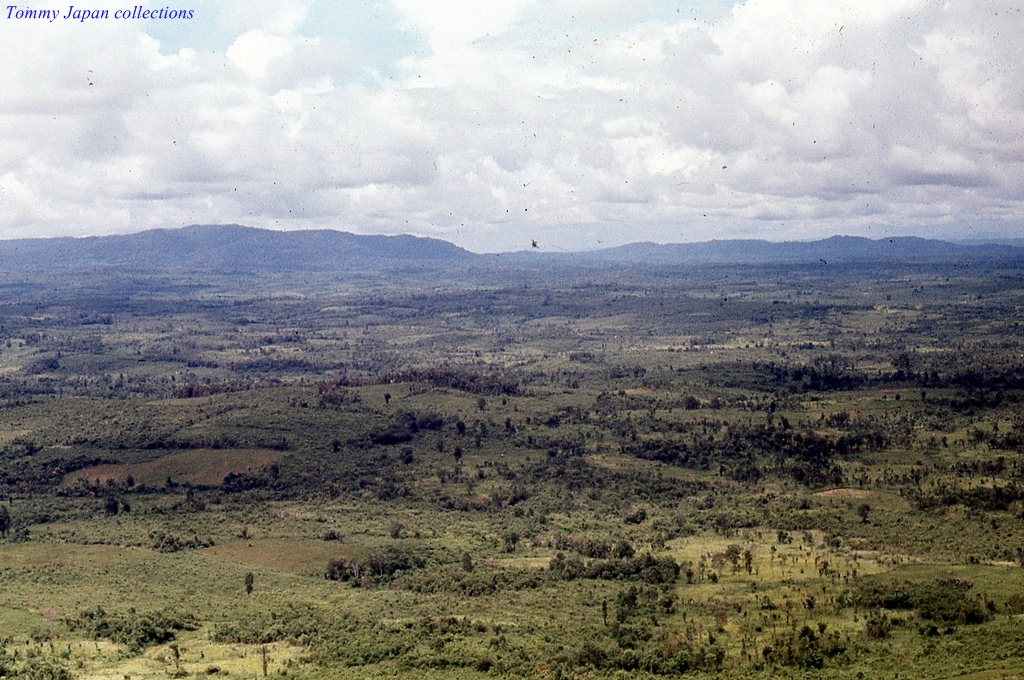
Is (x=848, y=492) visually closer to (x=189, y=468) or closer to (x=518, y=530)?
(x=518, y=530)

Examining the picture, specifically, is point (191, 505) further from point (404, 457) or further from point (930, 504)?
point (930, 504)

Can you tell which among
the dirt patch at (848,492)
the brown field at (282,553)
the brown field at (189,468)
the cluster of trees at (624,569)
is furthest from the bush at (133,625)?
the dirt patch at (848,492)

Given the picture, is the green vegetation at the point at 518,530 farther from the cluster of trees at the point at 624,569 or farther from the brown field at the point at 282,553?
the brown field at the point at 282,553

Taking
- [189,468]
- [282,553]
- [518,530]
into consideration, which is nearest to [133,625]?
[282,553]

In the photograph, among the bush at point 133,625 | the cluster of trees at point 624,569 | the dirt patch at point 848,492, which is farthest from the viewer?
the dirt patch at point 848,492

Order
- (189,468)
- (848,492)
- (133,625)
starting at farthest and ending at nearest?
1. (189,468)
2. (848,492)
3. (133,625)

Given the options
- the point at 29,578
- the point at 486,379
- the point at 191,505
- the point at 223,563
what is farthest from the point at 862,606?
the point at 486,379

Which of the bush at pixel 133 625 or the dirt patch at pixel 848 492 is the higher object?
the bush at pixel 133 625

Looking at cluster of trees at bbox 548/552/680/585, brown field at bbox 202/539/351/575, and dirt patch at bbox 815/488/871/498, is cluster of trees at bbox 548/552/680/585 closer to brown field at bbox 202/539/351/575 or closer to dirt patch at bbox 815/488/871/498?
brown field at bbox 202/539/351/575

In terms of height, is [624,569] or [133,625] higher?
[133,625]
